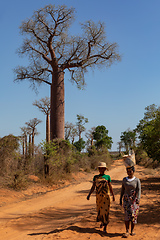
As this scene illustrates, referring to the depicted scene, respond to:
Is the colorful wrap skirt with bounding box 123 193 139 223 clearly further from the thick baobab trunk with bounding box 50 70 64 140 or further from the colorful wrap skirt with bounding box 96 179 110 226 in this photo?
the thick baobab trunk with bounding box 50 70 64 140

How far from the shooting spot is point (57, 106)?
511 inches

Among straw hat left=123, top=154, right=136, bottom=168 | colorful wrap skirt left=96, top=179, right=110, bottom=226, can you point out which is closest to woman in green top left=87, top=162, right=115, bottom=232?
colorful wrap skirt left=96, top=179, right=110, bottom=226

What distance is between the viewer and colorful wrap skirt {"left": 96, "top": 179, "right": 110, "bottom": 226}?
4.17m

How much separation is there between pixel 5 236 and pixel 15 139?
5.03 m

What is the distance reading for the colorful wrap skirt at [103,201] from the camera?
4.17 meters

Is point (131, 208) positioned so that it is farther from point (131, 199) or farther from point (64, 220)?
point (64, 220)

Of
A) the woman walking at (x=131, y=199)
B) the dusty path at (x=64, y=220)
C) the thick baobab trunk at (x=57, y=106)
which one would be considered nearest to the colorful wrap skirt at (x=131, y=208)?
the woman walking at (x=131, y=199)

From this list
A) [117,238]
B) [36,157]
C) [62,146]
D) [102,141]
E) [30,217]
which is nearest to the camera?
[117,238]

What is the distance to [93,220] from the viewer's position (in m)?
4.91

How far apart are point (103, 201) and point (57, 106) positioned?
9.15 m

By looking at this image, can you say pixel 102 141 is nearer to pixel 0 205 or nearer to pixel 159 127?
pixel 159 127

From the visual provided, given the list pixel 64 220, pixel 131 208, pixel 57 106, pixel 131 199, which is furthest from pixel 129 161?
pixel 57 106

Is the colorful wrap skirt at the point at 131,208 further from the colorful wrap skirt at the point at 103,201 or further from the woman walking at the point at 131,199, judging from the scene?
the colorful wrap skirt at the point at 103,201

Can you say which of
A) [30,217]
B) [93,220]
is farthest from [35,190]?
[93,220]
